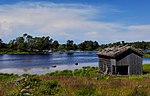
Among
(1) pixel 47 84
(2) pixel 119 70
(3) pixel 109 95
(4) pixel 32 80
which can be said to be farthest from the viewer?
(2) pixel 119 70

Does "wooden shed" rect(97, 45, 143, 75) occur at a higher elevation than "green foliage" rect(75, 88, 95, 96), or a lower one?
higher

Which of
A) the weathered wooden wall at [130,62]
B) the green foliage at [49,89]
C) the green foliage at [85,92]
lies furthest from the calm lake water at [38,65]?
the green foliage at [85,92]

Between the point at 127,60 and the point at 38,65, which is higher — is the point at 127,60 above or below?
above

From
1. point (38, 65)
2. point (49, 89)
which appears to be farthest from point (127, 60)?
Result: point (38, 65)

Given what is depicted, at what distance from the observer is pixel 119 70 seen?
50219 mm

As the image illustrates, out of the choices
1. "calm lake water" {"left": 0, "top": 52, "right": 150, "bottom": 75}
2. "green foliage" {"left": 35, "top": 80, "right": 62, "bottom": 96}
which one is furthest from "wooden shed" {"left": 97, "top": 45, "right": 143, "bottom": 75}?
"green foliage" {"left": 35, "top": 80, "right": 62, "bottom": 96}

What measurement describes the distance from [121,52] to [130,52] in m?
1.81

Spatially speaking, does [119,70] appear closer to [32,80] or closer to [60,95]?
[32,80]

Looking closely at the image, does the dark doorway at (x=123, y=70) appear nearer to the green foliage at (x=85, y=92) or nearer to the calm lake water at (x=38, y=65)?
the calm lake water at (x=38, y=65)

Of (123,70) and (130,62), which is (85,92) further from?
(123,70)

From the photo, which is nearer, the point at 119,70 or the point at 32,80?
the point at 32,80

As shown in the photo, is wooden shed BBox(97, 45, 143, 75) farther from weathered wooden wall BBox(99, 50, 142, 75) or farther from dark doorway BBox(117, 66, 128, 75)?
dark doorway BBox(117, 66, 128, 75)

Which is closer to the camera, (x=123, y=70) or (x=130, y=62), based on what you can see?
(x=130, y=62)

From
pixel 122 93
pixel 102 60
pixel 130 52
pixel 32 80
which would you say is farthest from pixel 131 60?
pixel 122 93
